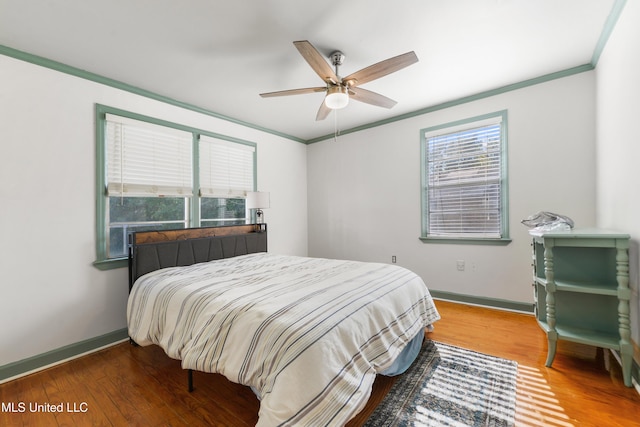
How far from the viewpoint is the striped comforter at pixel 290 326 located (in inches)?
48.3

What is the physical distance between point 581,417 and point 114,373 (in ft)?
10.4

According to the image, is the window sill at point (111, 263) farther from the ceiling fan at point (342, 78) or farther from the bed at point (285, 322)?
the ceiling fan at point (342, 78)

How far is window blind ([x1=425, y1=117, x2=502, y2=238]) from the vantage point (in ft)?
10.6

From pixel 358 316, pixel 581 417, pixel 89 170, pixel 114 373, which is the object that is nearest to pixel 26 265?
pixel 89 170

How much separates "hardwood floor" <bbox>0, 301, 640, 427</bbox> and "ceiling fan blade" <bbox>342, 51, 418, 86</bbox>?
2.27 m

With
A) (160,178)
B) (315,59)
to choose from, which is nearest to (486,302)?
(315,59)

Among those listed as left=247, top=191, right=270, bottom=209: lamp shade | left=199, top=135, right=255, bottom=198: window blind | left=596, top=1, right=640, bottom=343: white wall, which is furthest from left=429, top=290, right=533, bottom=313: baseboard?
left=199, top=135, right=255, bottom=198: window blind

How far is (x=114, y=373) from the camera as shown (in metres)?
2.12

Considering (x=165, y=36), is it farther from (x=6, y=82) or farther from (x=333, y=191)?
(x=333, y=191)

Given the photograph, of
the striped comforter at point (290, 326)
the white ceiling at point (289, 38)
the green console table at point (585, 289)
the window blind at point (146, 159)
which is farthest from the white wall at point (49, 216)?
the green console table at point (585, 289)

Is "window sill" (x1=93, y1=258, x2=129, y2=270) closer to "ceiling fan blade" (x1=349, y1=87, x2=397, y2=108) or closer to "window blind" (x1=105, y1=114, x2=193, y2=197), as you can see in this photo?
"window blind" (x1=105, y1=114, x2=193, y2=197)

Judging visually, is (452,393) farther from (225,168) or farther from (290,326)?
(225,168)

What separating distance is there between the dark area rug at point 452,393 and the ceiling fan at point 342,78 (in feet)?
7.19

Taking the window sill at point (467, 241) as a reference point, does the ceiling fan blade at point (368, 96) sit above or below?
above
